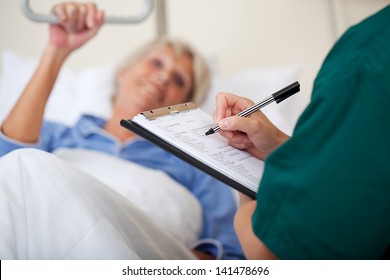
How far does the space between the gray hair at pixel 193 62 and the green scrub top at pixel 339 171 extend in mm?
978

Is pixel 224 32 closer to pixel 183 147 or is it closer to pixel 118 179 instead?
pixel 118 179

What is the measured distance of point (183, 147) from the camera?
1.83ft

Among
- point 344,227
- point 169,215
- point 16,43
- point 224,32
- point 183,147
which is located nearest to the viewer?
point 344,227

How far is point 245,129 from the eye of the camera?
1.92ft

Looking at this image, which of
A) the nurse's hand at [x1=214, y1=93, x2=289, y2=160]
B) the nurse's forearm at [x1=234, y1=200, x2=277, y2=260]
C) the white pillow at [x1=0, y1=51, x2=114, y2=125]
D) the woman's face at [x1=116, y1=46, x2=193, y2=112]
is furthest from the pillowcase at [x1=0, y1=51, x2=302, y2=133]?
the nurse's forearm at [x1=234, y1=200, x2=277, y2=260]

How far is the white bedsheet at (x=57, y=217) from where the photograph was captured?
590 millimetres

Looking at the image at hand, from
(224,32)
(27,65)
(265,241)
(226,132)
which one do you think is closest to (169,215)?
(226,132)

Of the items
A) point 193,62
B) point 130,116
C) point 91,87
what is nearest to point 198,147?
point 130,116

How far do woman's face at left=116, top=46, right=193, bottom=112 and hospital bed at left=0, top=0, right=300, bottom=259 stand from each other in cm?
14

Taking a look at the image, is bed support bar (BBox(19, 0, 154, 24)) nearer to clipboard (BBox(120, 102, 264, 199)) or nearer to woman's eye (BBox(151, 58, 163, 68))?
woman's eye (BBox(151, 58, 163, 68))

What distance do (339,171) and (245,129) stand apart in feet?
0.60

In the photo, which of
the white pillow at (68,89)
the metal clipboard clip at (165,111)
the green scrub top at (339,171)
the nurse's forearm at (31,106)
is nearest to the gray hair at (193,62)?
the white pillow at (68,89)

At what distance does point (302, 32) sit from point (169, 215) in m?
1.07

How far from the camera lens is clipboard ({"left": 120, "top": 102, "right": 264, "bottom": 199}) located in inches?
22.0
